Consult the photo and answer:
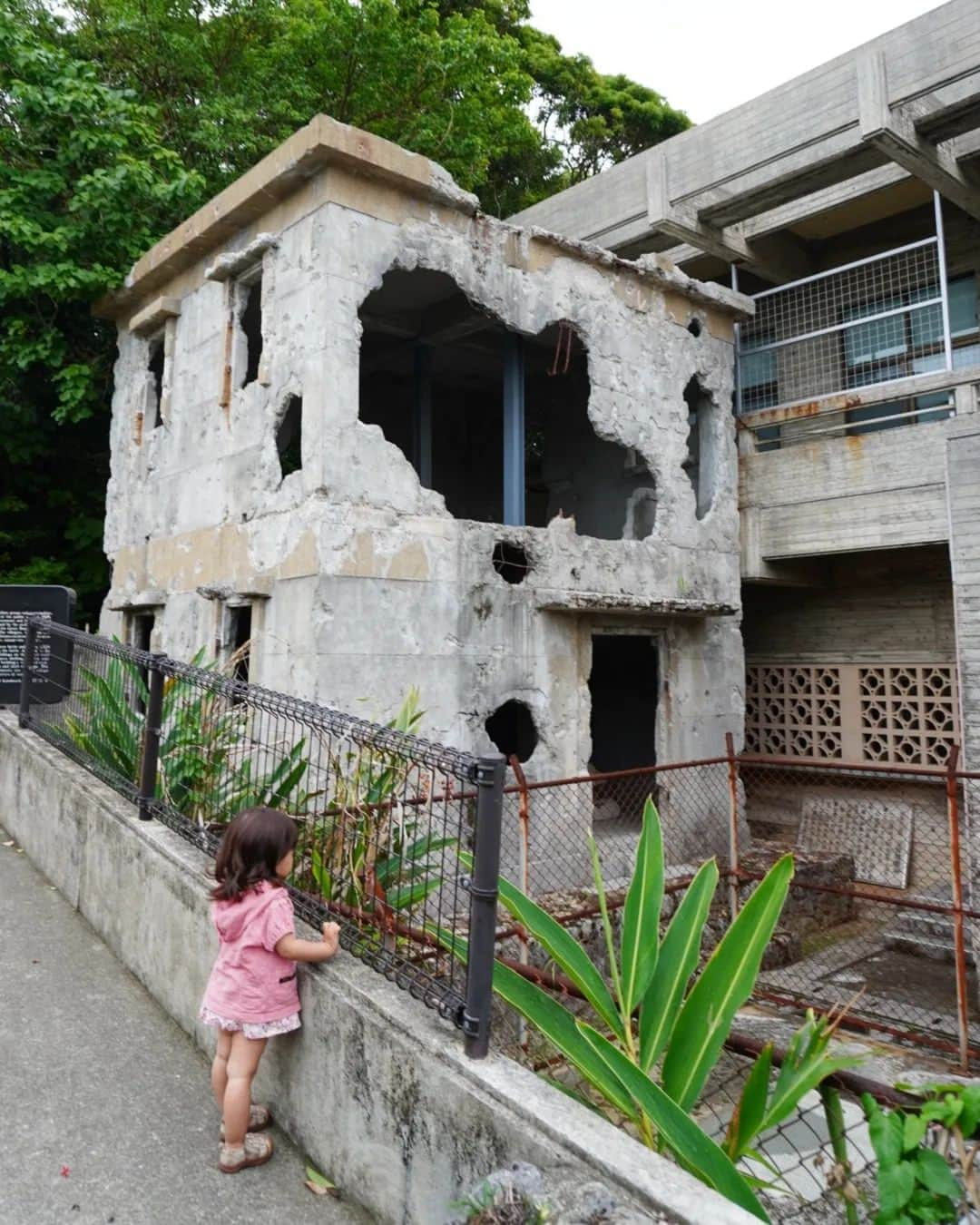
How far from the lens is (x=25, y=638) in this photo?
26.7 ft

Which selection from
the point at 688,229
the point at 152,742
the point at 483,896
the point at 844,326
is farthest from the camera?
the point at 688,229

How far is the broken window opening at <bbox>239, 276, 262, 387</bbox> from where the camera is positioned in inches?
348

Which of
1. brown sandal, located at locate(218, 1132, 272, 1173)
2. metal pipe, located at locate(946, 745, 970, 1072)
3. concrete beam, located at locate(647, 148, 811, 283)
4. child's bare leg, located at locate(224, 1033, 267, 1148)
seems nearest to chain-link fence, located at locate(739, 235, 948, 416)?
concrete beam, located at locate(647, 148, 811, 283)

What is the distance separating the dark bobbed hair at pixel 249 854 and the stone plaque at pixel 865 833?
27.7ft

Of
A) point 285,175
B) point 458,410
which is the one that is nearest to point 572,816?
point 285,175

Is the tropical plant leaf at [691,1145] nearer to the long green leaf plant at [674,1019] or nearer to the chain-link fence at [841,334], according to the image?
the long green leaf plant at [674,1019]

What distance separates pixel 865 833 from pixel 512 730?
15.4 feet

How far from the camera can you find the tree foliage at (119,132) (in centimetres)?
1060

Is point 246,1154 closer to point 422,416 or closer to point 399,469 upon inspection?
→ point 399,469

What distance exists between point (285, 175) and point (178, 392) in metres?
2.88

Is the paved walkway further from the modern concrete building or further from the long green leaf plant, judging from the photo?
the modern concrete building

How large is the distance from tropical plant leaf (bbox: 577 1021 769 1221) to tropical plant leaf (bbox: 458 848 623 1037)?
477mm

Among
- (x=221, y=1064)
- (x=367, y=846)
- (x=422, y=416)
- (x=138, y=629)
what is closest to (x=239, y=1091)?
(x=221, y=1064)

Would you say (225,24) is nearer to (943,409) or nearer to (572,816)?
(943,409)
